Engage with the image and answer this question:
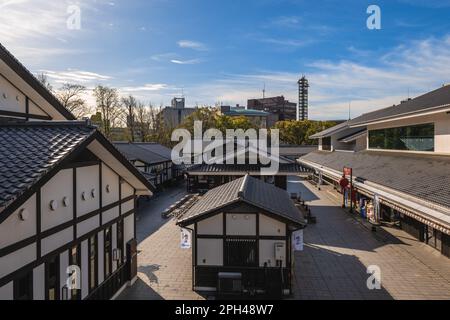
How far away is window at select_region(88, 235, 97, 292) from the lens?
8.30m

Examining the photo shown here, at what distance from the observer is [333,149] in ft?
116

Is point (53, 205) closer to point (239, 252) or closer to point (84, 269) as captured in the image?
point (84, 269)

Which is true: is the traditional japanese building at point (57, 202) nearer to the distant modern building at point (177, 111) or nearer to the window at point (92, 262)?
the window at point (92, 262)

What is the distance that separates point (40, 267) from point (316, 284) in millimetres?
8398

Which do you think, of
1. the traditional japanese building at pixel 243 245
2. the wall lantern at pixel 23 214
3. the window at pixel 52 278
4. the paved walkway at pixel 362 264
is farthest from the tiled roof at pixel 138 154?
the wall lantern at pixel 23 214

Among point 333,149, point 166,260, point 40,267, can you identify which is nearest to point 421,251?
point 166,260

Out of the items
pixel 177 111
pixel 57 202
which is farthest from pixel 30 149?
Answer: pixel 177 111

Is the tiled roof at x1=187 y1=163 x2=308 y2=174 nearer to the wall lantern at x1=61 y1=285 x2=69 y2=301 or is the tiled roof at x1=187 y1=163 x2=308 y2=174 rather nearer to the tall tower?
the wall lantern at x1=61 y1=285 x2=69 y2=301

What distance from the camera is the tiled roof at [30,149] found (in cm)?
480

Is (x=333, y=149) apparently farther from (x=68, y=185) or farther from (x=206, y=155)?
(x=68, y=185)

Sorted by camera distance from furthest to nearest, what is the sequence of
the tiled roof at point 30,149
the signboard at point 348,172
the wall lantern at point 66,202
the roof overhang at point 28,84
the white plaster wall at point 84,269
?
1. the signboard at point 348,172
2. the roof overhang at point 28,84
3. the white plaster wall at point 84,269
4. the wall lantern at point 66,202
5. the tiled roof at point 30,149

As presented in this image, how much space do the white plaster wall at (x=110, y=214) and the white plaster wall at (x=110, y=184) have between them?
0.80 feet

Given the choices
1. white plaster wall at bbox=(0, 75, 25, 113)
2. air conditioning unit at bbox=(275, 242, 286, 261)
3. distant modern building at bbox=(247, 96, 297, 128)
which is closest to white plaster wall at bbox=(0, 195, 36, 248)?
white plaster wall at bbox=(0, 75, 25, 113)
